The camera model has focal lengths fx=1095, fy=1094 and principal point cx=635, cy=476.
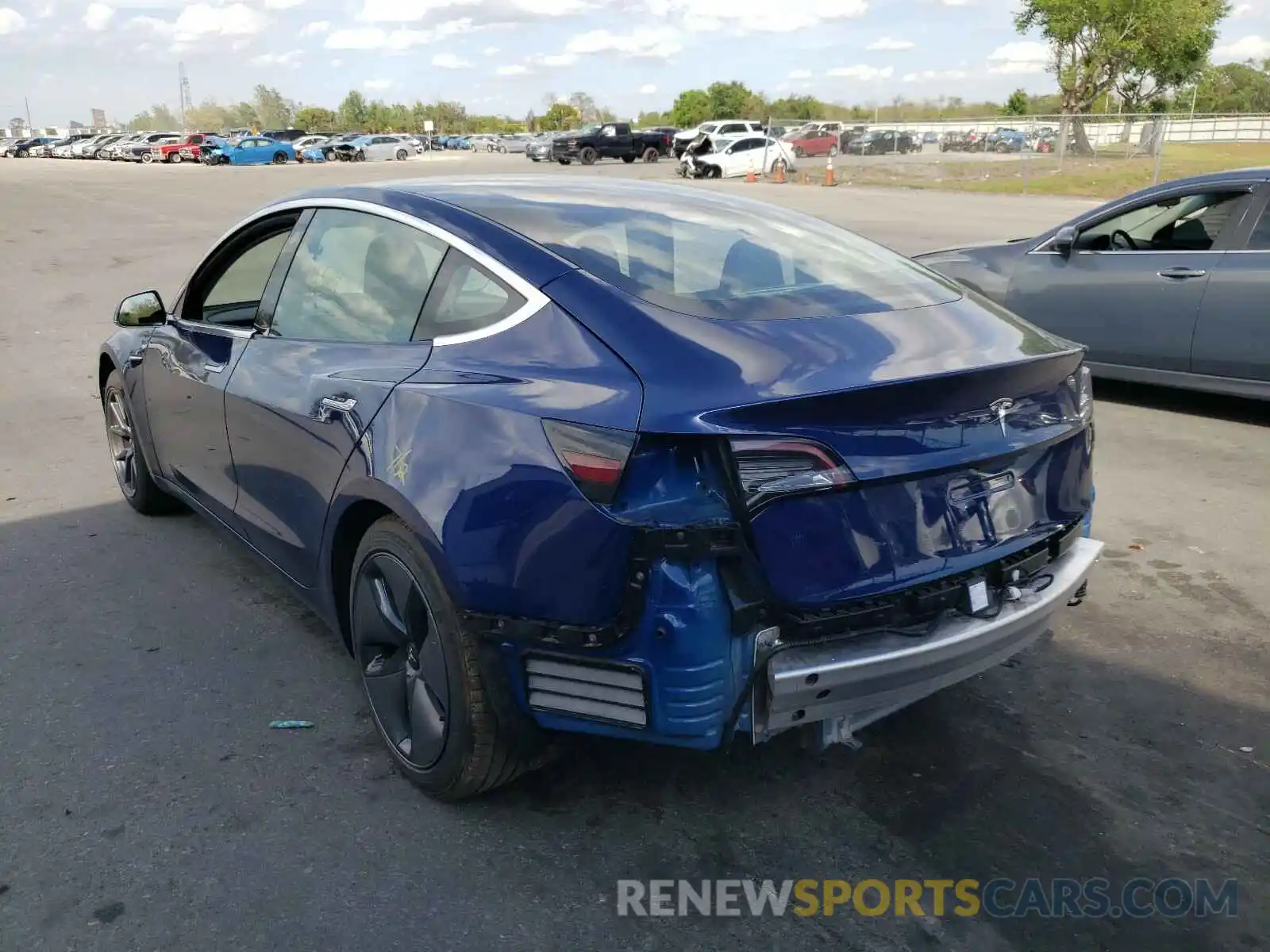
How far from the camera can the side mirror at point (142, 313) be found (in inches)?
188

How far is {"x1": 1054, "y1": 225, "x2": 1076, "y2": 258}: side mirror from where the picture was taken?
763cm

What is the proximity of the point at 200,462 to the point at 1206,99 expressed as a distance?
87.1m

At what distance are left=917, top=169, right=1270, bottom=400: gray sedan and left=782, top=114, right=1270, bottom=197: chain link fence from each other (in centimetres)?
2410

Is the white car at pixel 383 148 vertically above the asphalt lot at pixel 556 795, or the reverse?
the white car at pixel 383 148

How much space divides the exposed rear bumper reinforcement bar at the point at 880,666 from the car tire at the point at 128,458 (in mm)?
3702

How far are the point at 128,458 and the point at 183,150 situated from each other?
6425 cm

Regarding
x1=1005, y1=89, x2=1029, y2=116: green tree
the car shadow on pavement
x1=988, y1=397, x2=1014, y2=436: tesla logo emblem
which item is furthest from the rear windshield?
x1=1005, y1=89, x2=1029, y2=116: green tree

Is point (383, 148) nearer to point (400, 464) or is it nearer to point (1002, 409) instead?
point (400, 464)

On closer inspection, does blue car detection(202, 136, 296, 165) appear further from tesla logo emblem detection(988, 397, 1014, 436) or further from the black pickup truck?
tesla logo emblem detection(988, 397, 1014, 436)

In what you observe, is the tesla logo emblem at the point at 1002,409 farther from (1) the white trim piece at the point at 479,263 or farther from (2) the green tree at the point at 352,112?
(2) the green tree at the point at 352,112

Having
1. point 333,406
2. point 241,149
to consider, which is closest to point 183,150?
point 241,149

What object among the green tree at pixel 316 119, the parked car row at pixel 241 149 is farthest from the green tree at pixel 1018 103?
the green tree at pixel 316 119

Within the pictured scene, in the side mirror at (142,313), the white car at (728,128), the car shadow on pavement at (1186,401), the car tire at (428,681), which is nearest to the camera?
the car tire at (428,681)

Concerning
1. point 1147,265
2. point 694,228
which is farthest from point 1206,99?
point 694,228
